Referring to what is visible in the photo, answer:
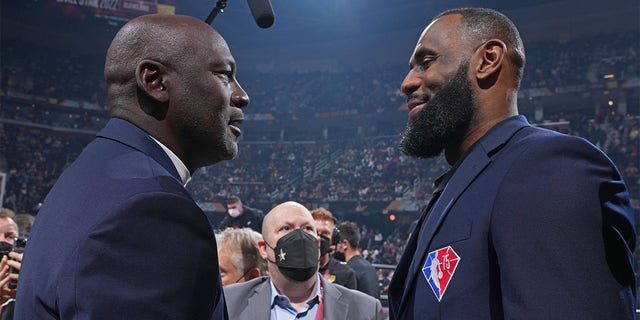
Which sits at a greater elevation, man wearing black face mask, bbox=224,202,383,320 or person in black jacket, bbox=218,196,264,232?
man wearing black face mask, bbox=224,202,383,320

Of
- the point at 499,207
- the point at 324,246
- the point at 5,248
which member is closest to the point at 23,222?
the point at 5,248

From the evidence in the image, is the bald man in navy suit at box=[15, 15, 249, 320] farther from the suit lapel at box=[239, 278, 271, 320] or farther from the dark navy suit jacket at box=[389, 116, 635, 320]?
the suit lapel at box=[239, 278, 271, 320]

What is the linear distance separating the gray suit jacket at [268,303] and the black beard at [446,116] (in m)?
1.77

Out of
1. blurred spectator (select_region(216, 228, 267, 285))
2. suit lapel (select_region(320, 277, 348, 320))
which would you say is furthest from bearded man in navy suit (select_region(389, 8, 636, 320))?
blurred spectator (select_region(216, 228, 267, 285))

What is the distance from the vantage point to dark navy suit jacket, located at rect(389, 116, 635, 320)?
124 cm

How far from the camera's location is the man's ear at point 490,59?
1.76m

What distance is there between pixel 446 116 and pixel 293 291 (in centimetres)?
208

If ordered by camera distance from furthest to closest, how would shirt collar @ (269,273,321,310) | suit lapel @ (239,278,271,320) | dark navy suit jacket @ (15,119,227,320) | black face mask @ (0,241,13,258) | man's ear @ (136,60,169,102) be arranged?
1. shirt collar @ (269,273,321,310)
2. suit lapel @ (239,278,271,320)
3. black face mask @ (0,241,13,258)
4. man's ear @ (136,60,169,102)
5. dark navy suit jacket @ (15,119,227,320)

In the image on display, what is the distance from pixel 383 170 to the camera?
87.9 ft

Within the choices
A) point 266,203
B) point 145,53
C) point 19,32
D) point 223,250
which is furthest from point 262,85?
point 145,53

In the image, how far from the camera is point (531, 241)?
1287 millimetres

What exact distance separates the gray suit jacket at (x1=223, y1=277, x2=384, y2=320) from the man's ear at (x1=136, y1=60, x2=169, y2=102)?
210cm

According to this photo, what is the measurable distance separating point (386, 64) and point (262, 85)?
777 centimetres

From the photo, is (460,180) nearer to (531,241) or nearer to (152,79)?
(531,241)
